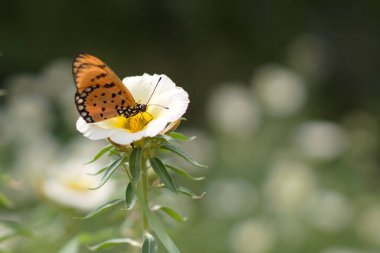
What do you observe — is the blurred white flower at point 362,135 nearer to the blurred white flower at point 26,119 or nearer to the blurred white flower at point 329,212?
the blurred white flower at point 329,212

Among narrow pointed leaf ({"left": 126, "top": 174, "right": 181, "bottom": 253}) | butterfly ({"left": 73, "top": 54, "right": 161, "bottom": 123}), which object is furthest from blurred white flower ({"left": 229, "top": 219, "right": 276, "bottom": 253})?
narrow pointed leaf ({"left": 126, "top": 174, "right": 181, "bottom": 253})

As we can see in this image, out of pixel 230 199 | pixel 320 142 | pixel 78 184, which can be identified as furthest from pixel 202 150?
pixel 78 184

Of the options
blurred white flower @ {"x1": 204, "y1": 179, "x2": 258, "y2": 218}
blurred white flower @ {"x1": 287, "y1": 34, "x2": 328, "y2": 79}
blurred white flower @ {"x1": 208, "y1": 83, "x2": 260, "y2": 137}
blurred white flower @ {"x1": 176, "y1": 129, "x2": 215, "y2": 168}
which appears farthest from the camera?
blurred white flower @ {"x1": 287, "y1": 34, "x2": 328, "y2": 79}

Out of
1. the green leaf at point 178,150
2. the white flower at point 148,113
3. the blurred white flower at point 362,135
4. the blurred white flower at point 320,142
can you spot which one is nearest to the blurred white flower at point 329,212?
the blurred white flower at point 320,142

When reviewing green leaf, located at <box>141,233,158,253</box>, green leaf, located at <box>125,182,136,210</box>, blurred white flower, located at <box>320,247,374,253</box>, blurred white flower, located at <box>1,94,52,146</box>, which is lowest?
blurred white flower, located at <box>1,94,52,146</box>

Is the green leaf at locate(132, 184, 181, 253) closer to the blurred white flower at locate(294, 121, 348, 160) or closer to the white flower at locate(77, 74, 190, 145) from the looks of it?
the white flower at locate(77, 74, 190, 145)

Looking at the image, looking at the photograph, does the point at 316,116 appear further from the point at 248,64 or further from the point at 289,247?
the point at 289,247

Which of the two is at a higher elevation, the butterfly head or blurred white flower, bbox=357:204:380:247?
the butterfly head
